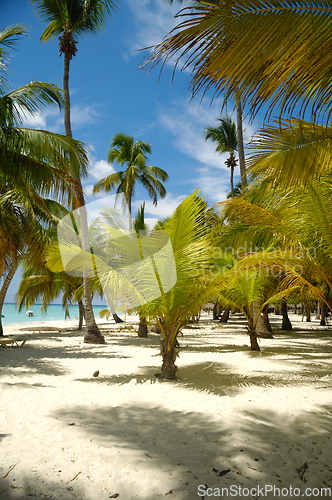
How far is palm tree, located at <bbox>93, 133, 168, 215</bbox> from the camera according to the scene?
65.3 feet

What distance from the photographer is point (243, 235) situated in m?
7.93

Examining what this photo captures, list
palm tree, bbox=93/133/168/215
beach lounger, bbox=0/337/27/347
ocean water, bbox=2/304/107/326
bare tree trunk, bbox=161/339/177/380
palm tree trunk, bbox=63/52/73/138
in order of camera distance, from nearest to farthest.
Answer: bare tree trunk, bbox=161/339/177/380, beach lounger, bbox=0/337/27/347, palm tree trunk, bbox=63/52/73/138, palm tree, bbox=93/133/168/215, ocean water, bbox=2/304/107/326

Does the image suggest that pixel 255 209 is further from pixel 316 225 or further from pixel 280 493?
pixel 280 493

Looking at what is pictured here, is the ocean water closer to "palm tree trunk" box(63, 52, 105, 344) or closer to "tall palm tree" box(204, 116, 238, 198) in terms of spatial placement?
"palm tree trunk" box(63, 52, 105, 344)

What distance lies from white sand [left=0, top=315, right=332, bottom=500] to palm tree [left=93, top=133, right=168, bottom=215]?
52.4ft

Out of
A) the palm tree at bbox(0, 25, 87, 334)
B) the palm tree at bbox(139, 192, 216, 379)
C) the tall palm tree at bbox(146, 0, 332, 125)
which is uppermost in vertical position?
the palm tree at bbox(0, 25, 87, 334)

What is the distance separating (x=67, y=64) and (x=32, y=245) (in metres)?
7.42

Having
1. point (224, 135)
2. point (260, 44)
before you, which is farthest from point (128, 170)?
point (260, 44)

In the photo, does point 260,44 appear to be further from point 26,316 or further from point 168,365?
point 26,316

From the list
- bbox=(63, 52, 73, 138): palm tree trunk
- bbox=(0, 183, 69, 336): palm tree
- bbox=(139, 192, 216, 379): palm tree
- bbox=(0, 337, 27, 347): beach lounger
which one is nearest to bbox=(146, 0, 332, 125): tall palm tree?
bbox=(139, 192, 216, 379): palm tree

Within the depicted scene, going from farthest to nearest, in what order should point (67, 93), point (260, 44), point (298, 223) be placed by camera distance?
point (67, 93)
point (298, 223)
point (260, 44)

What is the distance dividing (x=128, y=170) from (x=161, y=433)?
18250mm

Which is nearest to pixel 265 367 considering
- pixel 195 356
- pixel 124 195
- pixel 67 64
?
pixel 195 356

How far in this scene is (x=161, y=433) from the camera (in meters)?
2.99
